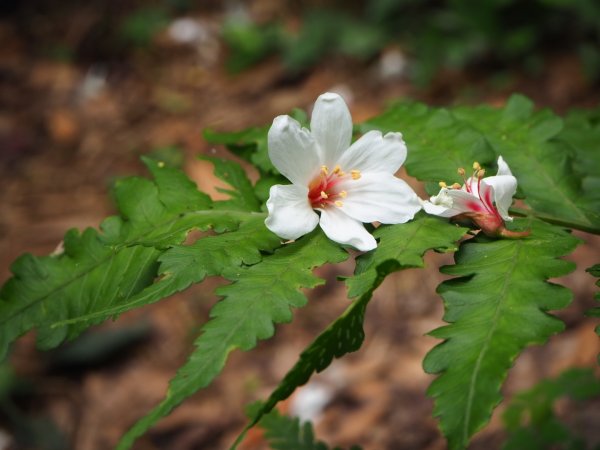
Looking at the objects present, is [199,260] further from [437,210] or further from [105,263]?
[437,210]

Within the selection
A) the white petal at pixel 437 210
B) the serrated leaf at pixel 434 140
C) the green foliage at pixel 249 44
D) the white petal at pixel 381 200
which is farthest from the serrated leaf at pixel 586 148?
the green foliage at pixel 249 44

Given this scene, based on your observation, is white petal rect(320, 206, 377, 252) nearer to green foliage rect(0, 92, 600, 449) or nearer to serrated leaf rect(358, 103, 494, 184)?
green foliage rect(0, 92, 600, 449)

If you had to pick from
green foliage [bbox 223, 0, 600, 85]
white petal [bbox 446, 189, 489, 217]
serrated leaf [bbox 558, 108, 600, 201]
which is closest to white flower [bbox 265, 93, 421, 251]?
white petal [bbox 446, 189, 489, 217]

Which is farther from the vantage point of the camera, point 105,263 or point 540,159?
point 540,159

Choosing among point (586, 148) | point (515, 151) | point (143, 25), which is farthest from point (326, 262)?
point (143, 25)

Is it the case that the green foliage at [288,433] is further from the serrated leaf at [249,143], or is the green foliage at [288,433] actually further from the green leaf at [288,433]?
the serrated leaf at [249,143]

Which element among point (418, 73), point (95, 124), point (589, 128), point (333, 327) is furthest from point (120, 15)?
point (333, 327)

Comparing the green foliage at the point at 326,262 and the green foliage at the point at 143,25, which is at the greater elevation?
the green foliage at the point at 326,262
